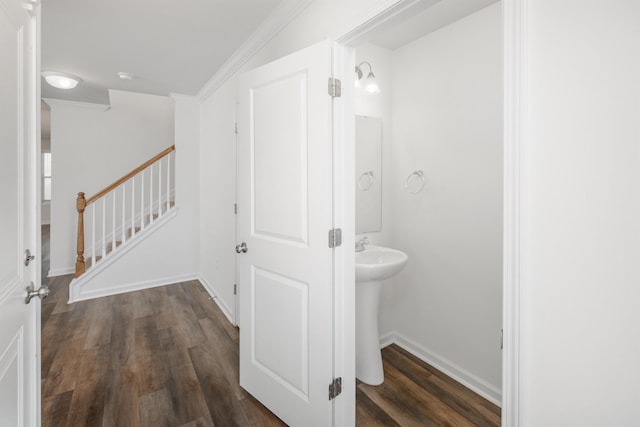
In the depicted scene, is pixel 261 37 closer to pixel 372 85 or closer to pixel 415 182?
pixel 372 85

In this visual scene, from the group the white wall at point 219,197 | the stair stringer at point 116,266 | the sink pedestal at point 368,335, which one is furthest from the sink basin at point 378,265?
the stair stringer at point 116,266

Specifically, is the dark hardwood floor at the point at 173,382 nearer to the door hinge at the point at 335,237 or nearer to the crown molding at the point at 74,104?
the door hinge at the point at 335,237

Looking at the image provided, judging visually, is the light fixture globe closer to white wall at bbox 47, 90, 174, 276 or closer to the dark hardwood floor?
the dark hardwood floor

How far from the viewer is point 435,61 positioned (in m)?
2.25

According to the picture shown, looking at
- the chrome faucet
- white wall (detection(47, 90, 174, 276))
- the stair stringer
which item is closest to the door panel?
the chrome faucet

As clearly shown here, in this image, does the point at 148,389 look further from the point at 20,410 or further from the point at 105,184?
the point at 105,184

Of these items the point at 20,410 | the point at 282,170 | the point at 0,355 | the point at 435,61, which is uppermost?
the point at 435,61

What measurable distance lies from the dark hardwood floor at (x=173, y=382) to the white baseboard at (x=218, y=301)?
0.26 feet

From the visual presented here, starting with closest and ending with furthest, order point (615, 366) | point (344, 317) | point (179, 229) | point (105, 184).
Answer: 1. point (615, 366)
2. point (344, 317)
3. point (179, 229)
4. point (105, 184)

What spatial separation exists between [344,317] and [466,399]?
1.09 meters

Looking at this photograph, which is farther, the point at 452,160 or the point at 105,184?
the point at 105,184

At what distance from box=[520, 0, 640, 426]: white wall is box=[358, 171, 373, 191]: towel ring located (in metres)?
1.63

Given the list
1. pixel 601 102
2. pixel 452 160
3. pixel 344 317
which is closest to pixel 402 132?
pixel 452 160

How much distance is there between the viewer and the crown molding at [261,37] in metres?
1.89
